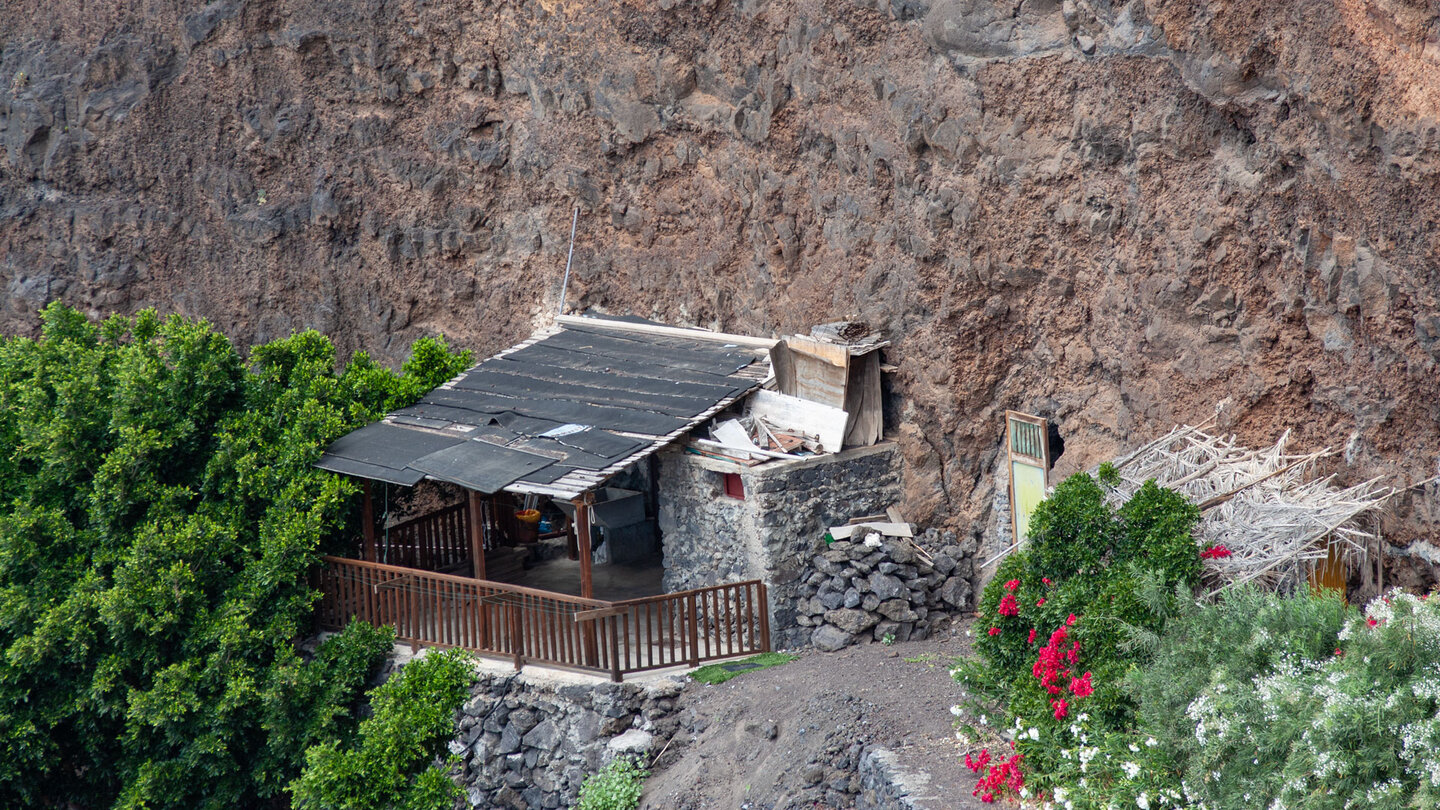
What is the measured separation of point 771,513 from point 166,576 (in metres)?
6.96

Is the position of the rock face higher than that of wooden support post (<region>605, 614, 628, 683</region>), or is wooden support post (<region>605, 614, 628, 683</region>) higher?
the rock face

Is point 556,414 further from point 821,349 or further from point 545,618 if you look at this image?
point 821,349

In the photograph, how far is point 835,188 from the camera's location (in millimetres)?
16500

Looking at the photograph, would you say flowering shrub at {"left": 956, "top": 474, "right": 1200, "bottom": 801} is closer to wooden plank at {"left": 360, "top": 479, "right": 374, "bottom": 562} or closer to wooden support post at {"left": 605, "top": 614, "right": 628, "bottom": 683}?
wooden support post at {"left": 605, "top": 614, "right": 628, "bottom": 683}

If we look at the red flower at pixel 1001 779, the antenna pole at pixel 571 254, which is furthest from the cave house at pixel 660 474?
the red flower at pixel 1001 779

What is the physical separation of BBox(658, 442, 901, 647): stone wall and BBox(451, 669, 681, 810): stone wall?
5.55ft

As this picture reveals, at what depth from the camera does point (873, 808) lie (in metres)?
11.4

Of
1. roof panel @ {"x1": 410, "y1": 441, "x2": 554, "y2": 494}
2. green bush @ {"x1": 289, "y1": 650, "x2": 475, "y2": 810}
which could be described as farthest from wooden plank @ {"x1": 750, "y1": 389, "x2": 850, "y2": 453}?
green bush @ {"x1": 289, "y1": 650, "x2": 475, "y2": 810}

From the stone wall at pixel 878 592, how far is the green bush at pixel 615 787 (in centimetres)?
266

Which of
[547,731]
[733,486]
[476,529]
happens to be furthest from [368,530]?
[733,486]

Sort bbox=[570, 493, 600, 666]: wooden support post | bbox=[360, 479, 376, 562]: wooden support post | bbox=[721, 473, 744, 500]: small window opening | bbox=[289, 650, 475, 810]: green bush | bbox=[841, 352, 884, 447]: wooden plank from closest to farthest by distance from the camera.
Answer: bbox=[289, 650, 475, 810]: green bush → bbox=[570, 493, 600, 666]: wooden support post → bbox=[721, 473, 744, 500]: small window opening → bbox=[841, 352, 884, 447]: wooden plank → bbox=[360, 479, 376, 562]: wooden support post

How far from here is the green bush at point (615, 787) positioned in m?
13.1

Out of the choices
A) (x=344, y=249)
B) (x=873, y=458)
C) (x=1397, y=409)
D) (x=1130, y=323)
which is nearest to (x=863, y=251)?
(x=873, y=458)

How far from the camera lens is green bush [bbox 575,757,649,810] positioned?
1313cm
